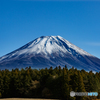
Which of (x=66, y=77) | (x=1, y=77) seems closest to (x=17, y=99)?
(x=1, y=77)

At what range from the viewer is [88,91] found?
6956 cm

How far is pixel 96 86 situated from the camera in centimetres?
7056

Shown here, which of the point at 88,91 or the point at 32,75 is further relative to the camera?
the point at 32,75

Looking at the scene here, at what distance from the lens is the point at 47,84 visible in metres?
75.2

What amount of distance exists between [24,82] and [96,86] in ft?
91.5

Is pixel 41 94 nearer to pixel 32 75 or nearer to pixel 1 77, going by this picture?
pixel 32 75

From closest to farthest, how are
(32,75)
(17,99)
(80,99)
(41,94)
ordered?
(80,99)
(17,99)
(41,94)
(32,75)

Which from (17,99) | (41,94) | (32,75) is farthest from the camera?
(32,75)

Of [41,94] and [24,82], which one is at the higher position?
[24,82]

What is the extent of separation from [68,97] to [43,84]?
14769 mm

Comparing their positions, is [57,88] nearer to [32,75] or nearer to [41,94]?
[41,94]

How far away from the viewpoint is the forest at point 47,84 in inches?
2699

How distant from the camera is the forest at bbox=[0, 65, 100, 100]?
6856 centimetres

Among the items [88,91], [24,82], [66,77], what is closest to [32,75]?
[24,82]
